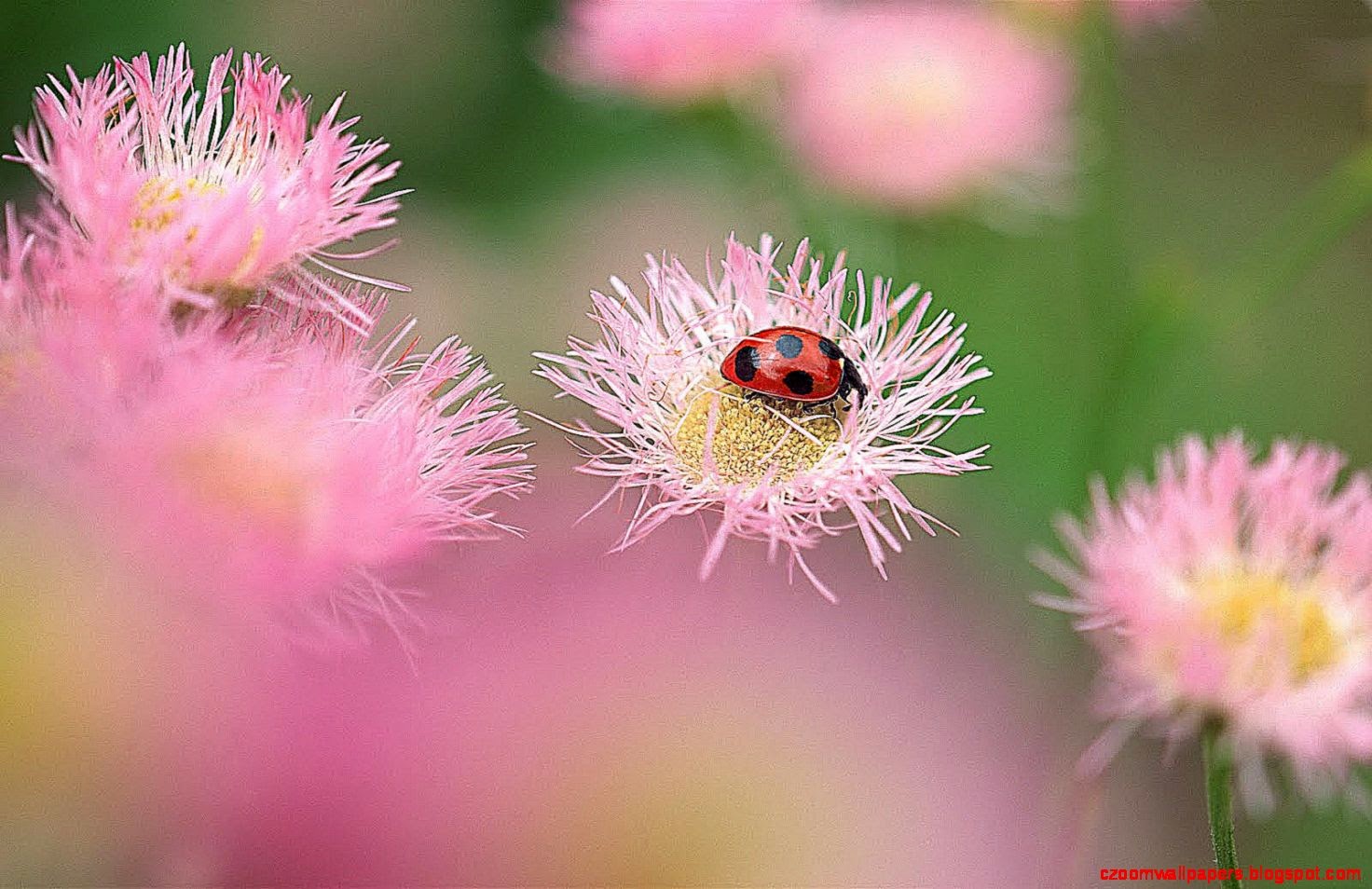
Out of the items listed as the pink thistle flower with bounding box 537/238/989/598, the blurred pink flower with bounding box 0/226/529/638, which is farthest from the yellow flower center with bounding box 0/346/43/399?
the pink thistle flower with bounding box 537/238/989/598

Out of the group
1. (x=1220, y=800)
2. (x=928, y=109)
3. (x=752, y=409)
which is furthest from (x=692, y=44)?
(x=1220, y=800)

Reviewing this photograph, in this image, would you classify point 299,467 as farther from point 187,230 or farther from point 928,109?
point 928,109

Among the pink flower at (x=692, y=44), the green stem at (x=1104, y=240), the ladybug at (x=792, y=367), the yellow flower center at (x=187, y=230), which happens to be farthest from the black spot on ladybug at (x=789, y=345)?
the pink flower at (x=692, y=44)

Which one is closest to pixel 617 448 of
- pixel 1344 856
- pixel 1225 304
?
pixel 1225 304

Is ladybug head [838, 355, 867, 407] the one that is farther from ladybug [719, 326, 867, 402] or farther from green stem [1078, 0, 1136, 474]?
green stem [1078, 0, 1136, 474]

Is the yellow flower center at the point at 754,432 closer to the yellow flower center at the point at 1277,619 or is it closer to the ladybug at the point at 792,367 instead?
the ladybug at the point at 792,367

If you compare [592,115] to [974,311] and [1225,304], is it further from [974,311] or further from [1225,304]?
[1225,304]
